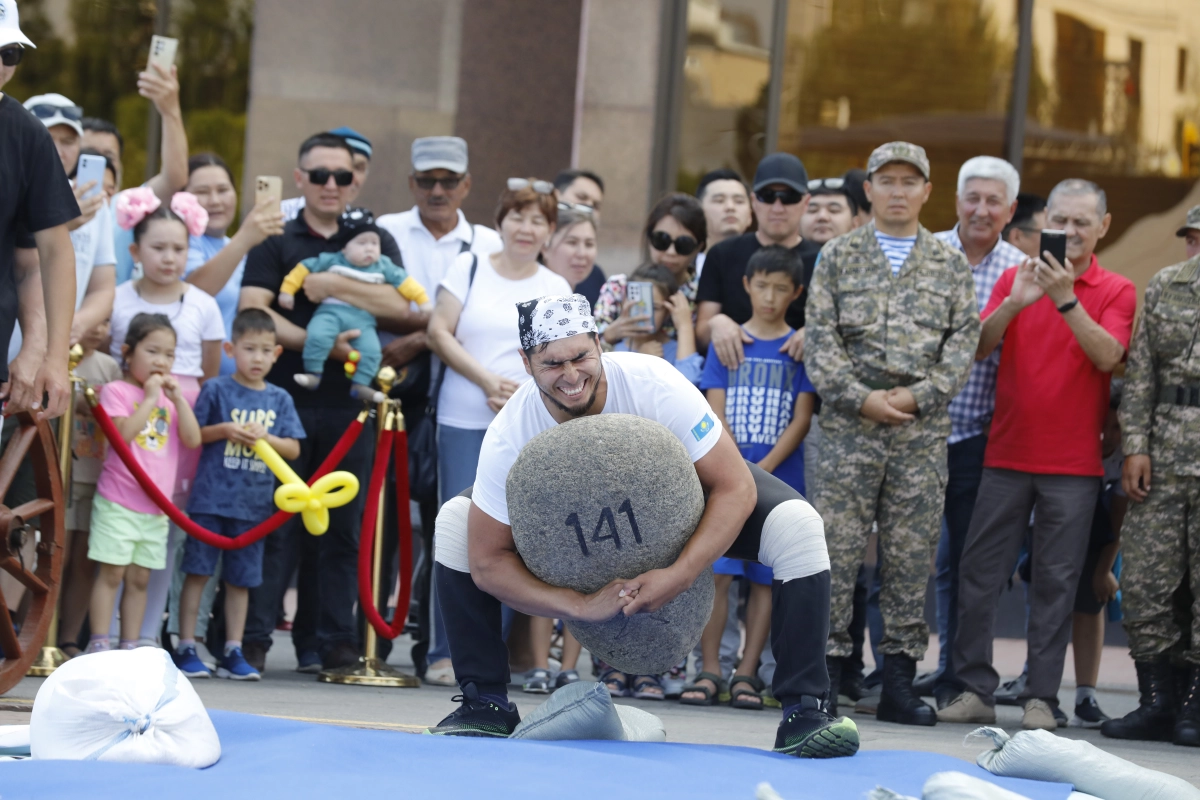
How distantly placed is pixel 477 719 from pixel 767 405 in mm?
2413

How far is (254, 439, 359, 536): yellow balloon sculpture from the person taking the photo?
251 inches

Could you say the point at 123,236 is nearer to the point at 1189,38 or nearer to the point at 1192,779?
the point at 1192,779

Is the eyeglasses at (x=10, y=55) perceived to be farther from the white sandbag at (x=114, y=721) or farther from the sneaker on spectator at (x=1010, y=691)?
the sneaker on spectator at (x=1010, y=691)

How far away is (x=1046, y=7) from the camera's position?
11180mm

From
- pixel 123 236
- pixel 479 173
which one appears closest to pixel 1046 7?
pixel 479 173

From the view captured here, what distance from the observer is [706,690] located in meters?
6.52

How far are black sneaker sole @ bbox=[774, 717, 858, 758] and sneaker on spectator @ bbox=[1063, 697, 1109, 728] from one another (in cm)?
271

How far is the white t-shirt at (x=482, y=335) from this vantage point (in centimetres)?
677

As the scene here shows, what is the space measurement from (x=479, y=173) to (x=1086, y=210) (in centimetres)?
555

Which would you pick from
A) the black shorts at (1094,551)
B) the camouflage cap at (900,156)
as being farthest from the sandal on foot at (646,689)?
the camouflage cap at (900,156)

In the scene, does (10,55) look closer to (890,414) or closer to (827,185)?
Answer: (890,414)

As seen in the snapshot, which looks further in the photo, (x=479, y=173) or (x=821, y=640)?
(x=479, y=173)

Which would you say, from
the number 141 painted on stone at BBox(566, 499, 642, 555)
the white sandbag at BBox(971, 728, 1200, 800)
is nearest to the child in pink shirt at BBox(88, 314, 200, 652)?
the number 141 painted on stone at BBox(566, 499, 642, 555)

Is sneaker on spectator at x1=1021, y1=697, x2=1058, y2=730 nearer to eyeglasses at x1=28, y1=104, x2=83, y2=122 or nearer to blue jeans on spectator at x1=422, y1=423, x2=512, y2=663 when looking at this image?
blue jeans on spectator at x1=422, y1=423, x2=512, y2=663
